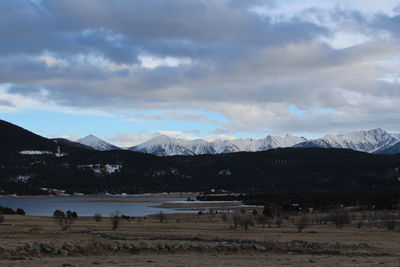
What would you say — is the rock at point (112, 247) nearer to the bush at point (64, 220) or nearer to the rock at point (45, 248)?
the rock at point (45, 248)

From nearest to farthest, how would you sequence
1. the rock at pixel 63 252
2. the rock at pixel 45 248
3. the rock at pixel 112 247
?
the rock at pixel 63 252
the rock at pixel 45 248
the rock at pixel 112 247

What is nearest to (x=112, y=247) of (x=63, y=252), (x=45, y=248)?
(x=63, y=252)

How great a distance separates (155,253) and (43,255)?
26.7 feet

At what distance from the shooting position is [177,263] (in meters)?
34.5

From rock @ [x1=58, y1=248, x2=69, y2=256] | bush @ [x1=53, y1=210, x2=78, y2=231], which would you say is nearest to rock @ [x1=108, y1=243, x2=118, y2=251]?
rock @ [x1=58, y1=248, x2=69, y2=256]

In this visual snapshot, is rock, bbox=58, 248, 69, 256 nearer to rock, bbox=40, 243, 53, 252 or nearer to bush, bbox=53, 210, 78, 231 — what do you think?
rock, bbox=40, 243, 53, 252

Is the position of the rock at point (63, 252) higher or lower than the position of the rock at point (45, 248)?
lower

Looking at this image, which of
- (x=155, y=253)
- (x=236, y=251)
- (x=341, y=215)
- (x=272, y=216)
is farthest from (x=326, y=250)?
(x=272, y=216)

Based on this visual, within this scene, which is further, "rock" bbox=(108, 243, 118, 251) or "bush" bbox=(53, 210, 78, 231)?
"bush" bbox=(53, 210, 78, 231)

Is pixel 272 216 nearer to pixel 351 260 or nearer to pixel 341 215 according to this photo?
Result: pixel 341 215

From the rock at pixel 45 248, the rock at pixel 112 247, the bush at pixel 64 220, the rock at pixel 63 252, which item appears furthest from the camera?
the bush at pixel 64 220

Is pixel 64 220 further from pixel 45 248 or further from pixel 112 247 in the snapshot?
pixel 45 248

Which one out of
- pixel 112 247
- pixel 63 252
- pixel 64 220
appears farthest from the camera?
pixel 64 220

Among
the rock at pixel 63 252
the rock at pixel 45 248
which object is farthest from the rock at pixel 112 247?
the rock at pixel 45 248
